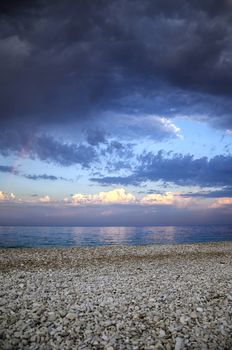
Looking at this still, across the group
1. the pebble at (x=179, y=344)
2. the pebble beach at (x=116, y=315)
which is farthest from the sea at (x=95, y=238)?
the pebble at (x=179, y=344)

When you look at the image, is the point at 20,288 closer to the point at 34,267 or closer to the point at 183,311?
the point at 183,311

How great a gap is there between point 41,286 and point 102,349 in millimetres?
8088

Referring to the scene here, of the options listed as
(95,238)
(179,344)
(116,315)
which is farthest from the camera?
(95,238)

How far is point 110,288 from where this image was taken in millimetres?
15125

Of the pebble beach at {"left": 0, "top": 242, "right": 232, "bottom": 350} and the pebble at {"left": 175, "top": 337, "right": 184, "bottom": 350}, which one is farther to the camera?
the pebble beach at {"left": 0, "top": 242, "right": 232, "bottom": 350}

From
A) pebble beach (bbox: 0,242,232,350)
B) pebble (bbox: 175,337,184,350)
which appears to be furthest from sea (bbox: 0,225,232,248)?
pebble (bbox: 175,337,184,350)

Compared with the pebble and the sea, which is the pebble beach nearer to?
the pebble

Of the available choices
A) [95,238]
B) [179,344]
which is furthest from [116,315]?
[95,238]

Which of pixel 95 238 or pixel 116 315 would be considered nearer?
pixel 116 315

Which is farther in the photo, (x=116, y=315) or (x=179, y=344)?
(x=116, y=315)

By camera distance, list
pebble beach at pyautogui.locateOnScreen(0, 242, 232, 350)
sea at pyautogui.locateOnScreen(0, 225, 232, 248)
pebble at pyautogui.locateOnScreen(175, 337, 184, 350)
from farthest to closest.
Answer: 1. sea at pyautogui.locateOnScreen(0, 225, 232, 248)
2. pebble beach at pyautogui.locateOnScreen(0, 242, 232, 350)
3. pebble at pyautogui.locateOnScreen(175, 337, 184, 350)

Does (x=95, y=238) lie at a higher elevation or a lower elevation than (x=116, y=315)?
lower

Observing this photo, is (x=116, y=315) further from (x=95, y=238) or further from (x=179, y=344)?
(x=95, y=238)

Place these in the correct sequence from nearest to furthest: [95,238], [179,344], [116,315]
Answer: [179,344] → [116,315] → [95,238]
